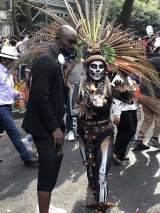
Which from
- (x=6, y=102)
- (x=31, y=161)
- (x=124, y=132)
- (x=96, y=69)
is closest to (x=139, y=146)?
(x=124, y=132)

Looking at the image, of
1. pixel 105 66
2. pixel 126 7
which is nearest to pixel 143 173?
pixel 105 66

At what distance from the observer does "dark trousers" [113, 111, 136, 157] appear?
5105 millimetres

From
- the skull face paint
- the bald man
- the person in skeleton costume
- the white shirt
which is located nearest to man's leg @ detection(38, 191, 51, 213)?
the bald man

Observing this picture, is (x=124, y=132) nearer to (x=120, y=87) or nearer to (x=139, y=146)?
(x=139, y=146)

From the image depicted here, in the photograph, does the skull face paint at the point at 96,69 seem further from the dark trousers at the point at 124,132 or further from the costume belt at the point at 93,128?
the dark trousers at the point at 124,132

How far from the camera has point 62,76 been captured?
10.2 feet

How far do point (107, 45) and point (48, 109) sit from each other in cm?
110

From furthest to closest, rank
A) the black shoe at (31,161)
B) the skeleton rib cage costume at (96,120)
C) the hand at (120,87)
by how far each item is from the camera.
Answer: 1. the black shoe at (31,161)
2. the hand at (120,87)
3. the skeleton rib cage costume at (96,120)

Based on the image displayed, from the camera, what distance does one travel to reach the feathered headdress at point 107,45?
3561 mm

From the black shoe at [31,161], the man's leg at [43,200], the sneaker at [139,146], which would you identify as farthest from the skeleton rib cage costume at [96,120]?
the sneaker at [139,146]

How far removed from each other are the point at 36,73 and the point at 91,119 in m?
0.89

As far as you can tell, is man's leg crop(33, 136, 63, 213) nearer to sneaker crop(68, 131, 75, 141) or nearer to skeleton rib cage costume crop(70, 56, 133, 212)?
skeleton rib cage costume crop(70, 56, 133, 212)

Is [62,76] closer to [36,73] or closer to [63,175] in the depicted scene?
[36,73]

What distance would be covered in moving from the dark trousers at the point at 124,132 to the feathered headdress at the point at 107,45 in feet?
4.84
